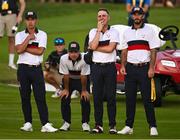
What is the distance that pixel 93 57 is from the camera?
16469 mm

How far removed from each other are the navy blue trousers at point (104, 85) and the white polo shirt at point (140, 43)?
38cm

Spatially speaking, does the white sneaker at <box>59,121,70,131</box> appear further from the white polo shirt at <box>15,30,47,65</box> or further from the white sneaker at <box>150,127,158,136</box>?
the white sneaker at <box>150,127,158,136</box>

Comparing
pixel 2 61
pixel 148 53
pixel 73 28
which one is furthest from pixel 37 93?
pixel 73 28

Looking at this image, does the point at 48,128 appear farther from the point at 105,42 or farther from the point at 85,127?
the point at 105,42

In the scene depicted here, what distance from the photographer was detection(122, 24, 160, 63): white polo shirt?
16344 millimetres

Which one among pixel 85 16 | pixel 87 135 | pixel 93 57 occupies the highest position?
pixel 93 57

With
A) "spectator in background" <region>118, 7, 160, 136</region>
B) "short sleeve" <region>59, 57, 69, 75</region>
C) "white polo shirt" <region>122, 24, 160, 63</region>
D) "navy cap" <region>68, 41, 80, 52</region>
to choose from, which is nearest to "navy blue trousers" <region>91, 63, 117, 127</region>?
"spectator in background" <region>118, 7, 160, 136</region>

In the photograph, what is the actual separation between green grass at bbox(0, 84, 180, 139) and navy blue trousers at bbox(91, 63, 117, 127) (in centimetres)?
31

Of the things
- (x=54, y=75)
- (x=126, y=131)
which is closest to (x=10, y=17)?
(x=54, y=75)

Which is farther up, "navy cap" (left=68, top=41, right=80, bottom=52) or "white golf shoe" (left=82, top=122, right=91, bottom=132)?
"navy cap" (left=68, top=41, right=80, bottom=52)

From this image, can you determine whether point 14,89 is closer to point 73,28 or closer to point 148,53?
point 148,53

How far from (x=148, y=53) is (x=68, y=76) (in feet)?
5.08

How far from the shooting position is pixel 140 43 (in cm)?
1638

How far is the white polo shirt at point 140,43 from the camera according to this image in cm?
1634
